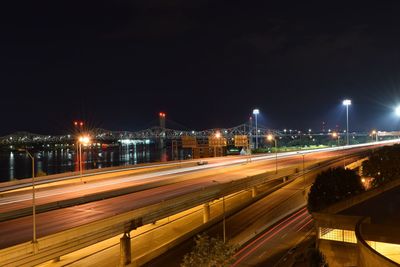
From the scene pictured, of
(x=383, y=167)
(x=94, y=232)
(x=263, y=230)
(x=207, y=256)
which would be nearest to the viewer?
(x=207, y=256)

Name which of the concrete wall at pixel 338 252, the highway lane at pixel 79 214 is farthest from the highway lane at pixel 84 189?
the concrete wall at pixel 338 252

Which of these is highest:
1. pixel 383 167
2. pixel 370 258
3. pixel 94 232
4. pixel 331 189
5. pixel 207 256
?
pixel 383 167

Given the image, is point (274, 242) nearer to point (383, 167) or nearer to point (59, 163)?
point (383, 167)

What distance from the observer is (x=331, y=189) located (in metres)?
32.2

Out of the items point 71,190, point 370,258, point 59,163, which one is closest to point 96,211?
point 71,190

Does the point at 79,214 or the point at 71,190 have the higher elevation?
the point at 71,190

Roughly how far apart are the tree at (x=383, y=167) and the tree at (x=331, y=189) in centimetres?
1375

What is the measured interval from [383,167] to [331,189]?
A: 18.4m

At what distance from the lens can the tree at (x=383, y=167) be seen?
46312mm

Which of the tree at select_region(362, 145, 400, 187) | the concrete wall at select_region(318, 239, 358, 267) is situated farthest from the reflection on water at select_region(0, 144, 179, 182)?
the concrete wall at select_region(318, 239, 358, 267)

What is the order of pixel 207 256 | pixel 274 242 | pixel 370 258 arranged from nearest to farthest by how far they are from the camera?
pixel 370 258 → pixel 207 256 → pixel 274 242

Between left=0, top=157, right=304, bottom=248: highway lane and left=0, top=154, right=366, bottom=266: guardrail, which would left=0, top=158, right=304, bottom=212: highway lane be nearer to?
left=0, top=157, right=304, bottom=248: highway lane

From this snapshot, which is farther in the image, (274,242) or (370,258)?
(274,242)

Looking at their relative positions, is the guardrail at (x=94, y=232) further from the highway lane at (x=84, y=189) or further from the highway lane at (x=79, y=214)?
the highway lane at (x=84, y=189)
